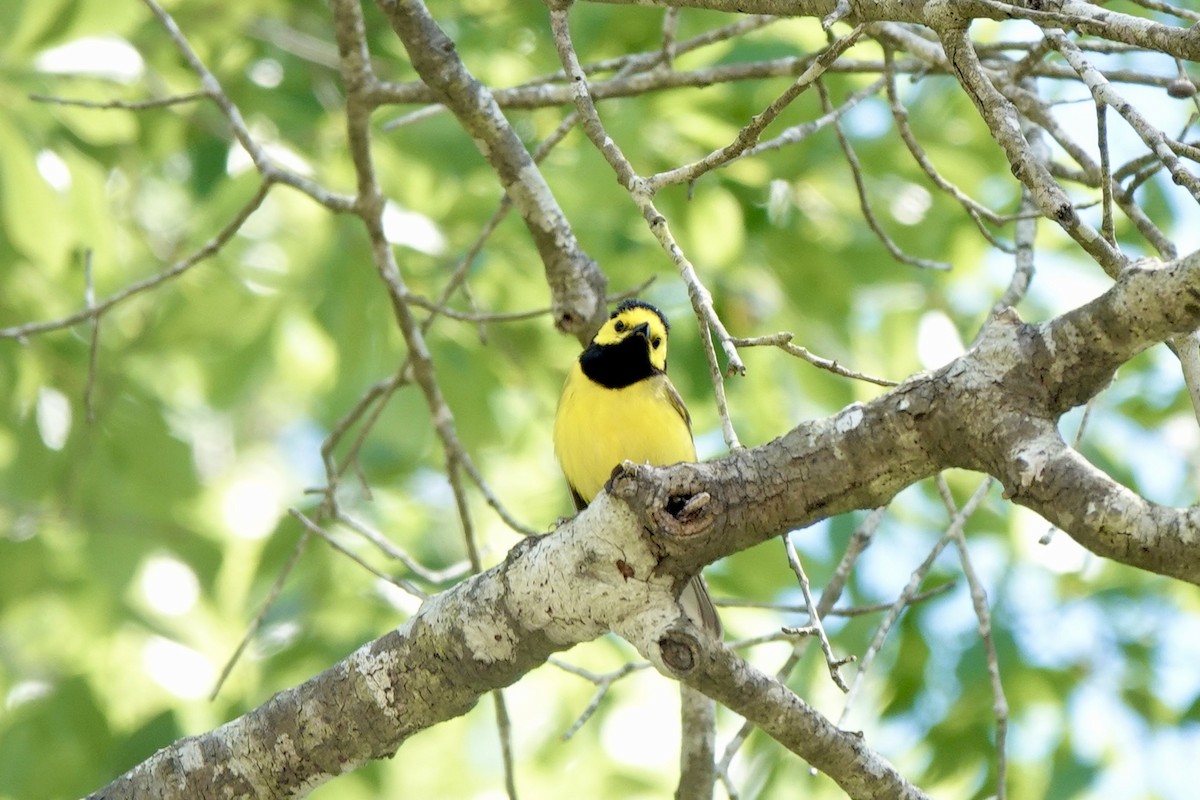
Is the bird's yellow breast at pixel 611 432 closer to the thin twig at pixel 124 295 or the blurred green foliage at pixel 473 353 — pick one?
the blurred green foliage at pixel 473 353

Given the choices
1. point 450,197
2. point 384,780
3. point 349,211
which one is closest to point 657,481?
point 349,211

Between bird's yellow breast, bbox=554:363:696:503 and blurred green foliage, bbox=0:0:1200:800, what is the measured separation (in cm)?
65

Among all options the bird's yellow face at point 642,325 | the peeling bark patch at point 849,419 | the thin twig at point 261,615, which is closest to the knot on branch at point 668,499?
the peeling bark patch at point 849,419

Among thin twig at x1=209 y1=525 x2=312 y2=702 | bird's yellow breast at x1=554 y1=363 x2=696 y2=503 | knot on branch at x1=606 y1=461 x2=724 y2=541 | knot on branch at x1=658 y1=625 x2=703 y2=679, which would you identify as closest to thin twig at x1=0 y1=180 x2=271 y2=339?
thin twig at x1=209 y1=525 x2=312 y2=702

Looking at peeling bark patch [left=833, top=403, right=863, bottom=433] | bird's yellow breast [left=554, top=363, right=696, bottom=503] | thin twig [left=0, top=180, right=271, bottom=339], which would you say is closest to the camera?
peeling bark patch [left=833, top=403, right=863, bottom=433]

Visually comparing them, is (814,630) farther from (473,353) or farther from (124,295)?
(473,353)

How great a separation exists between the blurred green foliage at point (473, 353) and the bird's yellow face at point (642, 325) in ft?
0.65

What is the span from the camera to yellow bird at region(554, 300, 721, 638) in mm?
5223

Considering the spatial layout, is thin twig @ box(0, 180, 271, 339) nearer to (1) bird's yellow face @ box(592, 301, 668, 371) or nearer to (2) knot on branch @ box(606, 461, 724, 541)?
(1) bird's yellow face @ box(592, 301, 668, 371)

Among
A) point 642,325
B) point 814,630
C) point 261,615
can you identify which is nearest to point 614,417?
point 642,325

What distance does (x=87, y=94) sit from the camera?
6.16m

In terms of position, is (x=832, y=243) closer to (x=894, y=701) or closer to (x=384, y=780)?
(x=894, y=701)

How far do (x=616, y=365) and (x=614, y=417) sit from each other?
0.30m

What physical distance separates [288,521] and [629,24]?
272 centimetres
